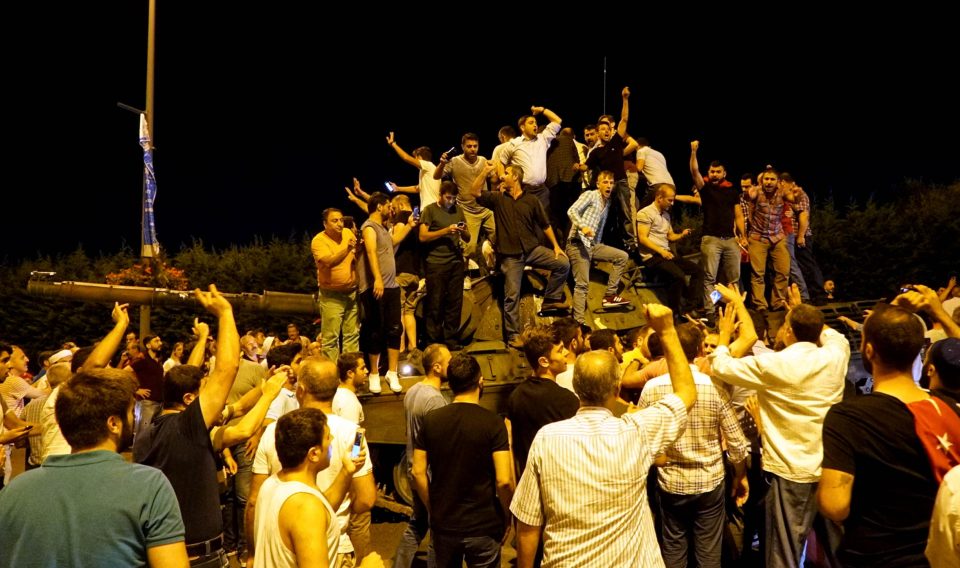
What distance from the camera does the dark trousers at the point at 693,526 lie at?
549cm

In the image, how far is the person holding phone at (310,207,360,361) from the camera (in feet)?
32.2

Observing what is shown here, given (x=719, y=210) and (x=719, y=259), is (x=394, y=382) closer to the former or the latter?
(x=719, y=259)

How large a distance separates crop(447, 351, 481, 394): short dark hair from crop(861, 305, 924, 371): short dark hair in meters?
2.47

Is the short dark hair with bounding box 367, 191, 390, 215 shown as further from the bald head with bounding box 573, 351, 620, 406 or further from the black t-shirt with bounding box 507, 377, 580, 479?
the bald head with bounding box 573, 351, 620, 406

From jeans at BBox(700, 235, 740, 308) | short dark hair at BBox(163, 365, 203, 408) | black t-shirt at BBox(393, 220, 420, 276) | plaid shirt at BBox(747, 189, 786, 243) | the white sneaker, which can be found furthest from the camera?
plaid shirt at BBox(747, 189, 786, 243)

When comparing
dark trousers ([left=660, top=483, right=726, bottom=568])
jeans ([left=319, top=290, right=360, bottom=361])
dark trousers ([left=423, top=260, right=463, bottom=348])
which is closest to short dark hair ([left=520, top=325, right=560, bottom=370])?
dark trousers ([left=660, top=483, right=726, bottom=568])

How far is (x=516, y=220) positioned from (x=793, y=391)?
625cm

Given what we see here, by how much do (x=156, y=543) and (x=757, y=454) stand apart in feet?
16.3

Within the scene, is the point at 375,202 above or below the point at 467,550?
above

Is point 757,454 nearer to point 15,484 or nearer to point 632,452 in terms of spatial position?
point 632,452

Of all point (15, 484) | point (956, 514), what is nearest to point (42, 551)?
point (15, 484)

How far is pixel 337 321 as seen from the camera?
392 inches

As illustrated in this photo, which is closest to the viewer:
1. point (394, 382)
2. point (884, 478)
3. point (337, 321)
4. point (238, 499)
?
point (884, 478)

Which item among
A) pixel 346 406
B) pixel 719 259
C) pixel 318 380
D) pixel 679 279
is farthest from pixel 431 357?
pixel 719 259
